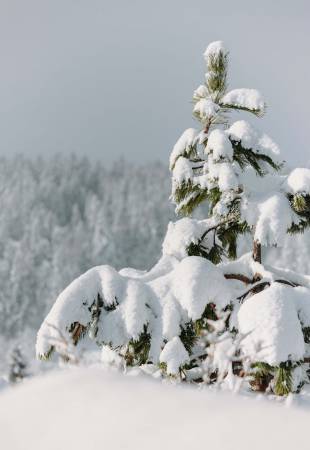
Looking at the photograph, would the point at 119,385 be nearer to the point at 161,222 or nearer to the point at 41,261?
the point at 41,261

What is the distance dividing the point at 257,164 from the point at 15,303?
95591 millimetres

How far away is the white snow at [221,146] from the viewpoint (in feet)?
16.7

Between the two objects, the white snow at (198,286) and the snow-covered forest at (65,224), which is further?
the snow-covered forest at (65,224)

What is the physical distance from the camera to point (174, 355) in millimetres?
4402

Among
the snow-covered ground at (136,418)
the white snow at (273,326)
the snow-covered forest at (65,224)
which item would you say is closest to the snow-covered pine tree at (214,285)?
the white snow at (273,326)

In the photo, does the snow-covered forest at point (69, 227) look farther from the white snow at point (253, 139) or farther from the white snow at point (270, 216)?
the white snow at point (270, 216)

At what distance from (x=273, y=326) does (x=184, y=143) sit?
239 cm

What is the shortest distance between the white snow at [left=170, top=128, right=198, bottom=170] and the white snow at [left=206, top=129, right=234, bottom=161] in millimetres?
487

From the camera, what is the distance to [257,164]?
18.2ft

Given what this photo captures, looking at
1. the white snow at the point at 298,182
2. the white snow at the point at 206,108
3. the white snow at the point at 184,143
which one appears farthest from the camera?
the white snow at the point at 184,143

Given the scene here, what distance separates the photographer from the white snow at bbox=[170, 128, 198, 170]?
18.7 ft

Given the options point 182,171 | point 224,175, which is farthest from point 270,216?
point 182,171

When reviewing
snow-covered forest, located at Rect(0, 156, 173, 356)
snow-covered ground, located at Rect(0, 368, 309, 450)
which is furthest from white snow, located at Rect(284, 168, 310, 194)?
snow-covered forest, located at Rect(0, 156, 173, 356)

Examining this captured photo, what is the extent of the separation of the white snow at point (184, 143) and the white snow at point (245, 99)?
1.50 feet
